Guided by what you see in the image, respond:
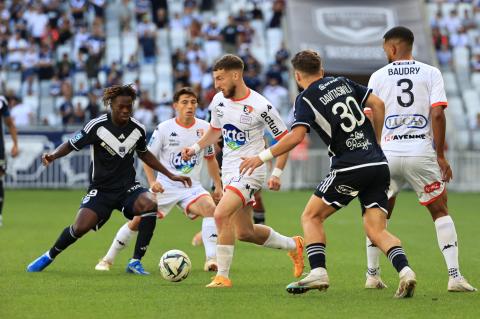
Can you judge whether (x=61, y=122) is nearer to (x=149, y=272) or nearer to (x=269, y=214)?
(x=269, y=214)

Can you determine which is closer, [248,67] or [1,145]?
[1,145]

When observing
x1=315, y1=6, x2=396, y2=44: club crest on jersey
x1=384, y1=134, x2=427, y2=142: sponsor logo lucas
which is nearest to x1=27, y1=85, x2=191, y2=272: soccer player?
x1=384, y1=134, x2=427, y2=142: sponsor logo lucas

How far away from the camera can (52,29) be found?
33156 mm

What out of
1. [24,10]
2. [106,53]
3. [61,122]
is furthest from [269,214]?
[24,10]

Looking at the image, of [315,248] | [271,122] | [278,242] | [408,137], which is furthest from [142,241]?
[408,137]

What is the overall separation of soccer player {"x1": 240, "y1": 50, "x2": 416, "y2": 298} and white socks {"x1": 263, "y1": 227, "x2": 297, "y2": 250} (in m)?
1.84

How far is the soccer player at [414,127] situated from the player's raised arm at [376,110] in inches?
16.6

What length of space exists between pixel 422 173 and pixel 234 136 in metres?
1.94

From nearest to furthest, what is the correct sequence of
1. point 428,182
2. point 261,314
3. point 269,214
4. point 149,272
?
point 261,314 < point 428,182 < point 149,272 < point 269,214

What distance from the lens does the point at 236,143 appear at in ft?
34.8

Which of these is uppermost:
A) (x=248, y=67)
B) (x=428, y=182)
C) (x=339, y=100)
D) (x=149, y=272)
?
(x=248, y=67)

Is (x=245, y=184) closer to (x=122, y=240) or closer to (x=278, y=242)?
(x=278, y=242)

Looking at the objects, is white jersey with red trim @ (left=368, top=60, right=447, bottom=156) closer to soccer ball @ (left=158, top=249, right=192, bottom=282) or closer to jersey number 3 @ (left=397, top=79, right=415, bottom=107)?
jersey number 3 @ (left=397, top=79, right=415, bottom=107)

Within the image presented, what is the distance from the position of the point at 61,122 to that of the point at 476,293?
20729 millimetres
